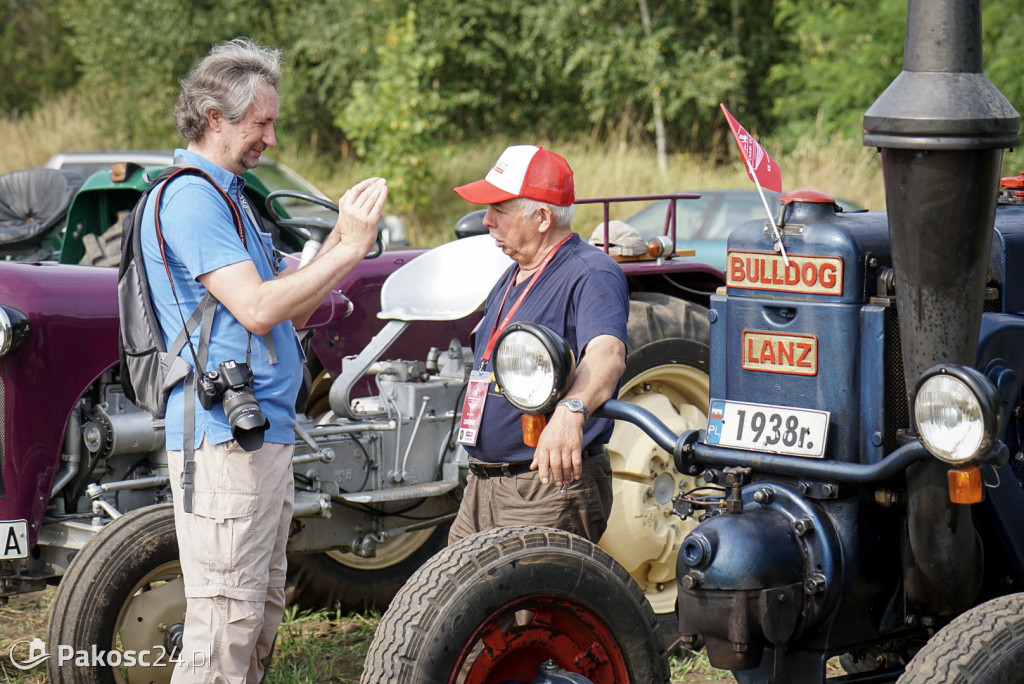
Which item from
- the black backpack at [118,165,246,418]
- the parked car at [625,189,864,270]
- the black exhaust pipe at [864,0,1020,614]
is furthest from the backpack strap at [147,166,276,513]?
the parked car at [625,189,864,270]

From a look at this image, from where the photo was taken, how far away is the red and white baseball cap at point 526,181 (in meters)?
3.06

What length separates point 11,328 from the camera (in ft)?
11.4

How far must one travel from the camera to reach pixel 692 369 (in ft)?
14.2

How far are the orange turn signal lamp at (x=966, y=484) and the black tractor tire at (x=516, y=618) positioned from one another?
0.71 m

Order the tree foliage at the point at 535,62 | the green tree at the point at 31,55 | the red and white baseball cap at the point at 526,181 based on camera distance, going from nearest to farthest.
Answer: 1. the red and white baseball cap at the point at 526,181
2. the tree foliage at the point at 535,62
3. the green tree at the point at 31,55

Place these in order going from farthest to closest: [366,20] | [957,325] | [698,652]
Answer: [366,20]
[698,652]
[957,325]

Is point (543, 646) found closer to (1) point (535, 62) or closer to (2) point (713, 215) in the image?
(2) point (713, 215)

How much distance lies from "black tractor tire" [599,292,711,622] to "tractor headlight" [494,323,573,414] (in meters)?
1.58

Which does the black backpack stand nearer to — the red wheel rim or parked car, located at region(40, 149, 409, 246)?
the red wheel rim

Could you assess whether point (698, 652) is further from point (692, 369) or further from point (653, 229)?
point (653, 229)

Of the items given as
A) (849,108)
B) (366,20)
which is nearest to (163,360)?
(849,108)

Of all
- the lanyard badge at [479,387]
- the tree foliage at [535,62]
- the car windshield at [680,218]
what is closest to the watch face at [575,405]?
the lanyard badge at [479,387]

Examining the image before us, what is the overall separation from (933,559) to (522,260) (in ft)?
4.10

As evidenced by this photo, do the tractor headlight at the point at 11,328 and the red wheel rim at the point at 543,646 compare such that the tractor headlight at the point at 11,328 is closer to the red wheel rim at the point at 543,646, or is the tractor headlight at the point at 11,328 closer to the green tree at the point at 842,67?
the red wheel rim at the point at 543,646
